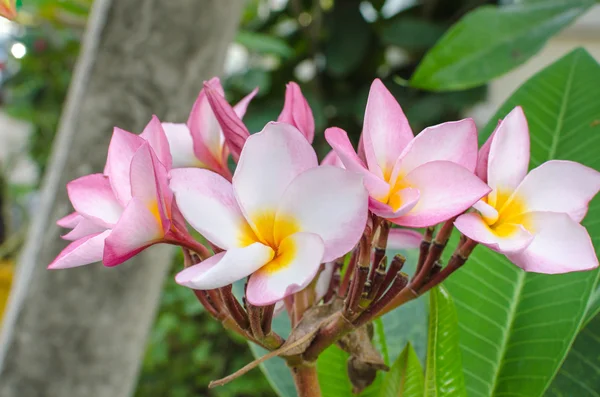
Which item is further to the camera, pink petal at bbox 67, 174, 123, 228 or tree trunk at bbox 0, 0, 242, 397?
tree trunk at bbox 0, 0, 242, 397

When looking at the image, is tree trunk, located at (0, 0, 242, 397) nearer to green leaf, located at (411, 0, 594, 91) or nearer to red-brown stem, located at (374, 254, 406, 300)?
green leaf, located at (411, 0, 594, 91)

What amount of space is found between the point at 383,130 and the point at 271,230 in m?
0.06

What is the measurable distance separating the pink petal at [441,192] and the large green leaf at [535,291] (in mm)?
Answer: 129

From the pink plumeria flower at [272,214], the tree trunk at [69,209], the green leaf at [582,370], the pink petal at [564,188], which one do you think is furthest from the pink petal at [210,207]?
the tree trunk at [69,209]

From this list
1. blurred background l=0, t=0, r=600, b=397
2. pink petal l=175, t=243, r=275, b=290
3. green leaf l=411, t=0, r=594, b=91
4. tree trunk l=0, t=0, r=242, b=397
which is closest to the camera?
pink petal l=175, t=243, r=275, b=290

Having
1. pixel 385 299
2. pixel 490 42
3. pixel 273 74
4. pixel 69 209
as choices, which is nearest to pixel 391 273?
pixel 385 299

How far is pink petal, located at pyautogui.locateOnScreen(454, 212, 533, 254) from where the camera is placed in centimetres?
20

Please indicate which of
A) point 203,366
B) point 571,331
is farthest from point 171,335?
point 571,331

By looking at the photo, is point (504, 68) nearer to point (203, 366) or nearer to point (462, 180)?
point (462, 180)

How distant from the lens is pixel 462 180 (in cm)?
20

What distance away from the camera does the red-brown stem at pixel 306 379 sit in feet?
0.77

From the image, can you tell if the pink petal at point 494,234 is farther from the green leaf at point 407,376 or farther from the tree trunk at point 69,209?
the tree trunk at point 69,209

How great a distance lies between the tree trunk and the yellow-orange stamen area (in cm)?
58

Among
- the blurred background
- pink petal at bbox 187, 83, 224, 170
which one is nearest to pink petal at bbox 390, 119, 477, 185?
pink petal at bbox 187, 83, 224, 170
